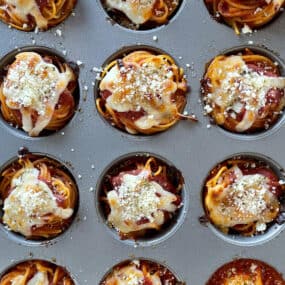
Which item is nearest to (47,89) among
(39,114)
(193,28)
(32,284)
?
(39,114)

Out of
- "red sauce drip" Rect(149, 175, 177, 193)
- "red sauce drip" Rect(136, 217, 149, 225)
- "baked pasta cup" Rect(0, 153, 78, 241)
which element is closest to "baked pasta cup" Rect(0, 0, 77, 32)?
Answer: "baked pasta cup" Rect(0, 153, 78, 241)

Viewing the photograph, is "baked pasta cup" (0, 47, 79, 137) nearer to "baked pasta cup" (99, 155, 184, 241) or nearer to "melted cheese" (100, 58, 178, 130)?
"melted cheese" (100, 58, 178, 130)

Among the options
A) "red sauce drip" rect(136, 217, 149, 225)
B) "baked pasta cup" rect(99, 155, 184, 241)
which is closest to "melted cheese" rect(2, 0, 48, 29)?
"baked pasta cup" rect(99, 155, 184, 241)

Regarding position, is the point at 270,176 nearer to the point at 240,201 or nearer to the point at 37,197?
the point at 240,201

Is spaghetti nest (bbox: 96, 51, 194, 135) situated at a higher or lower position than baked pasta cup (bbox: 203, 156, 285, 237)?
higher

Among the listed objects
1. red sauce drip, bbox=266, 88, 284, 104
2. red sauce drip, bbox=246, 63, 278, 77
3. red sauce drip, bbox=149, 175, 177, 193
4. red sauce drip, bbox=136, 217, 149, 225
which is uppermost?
red sauce drip, bbox=246, 63, 278, 77
